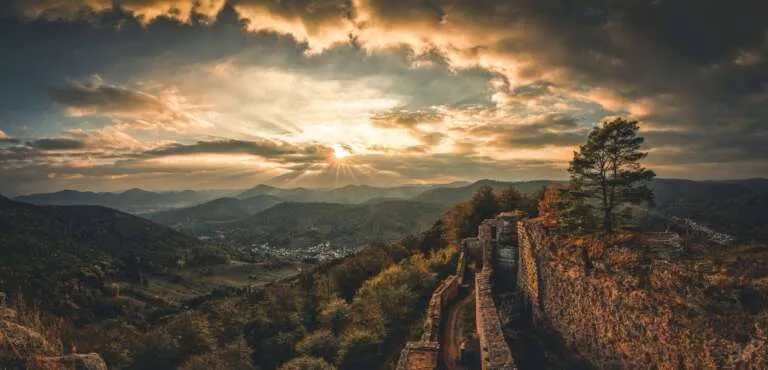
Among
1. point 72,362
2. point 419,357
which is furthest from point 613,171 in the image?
point 72,362

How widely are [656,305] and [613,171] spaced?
11.2 m

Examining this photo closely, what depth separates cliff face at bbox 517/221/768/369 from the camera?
33.1 feet

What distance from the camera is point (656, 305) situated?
1245cm

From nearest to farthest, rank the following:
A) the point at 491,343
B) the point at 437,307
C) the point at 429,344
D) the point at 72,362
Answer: the point at 72,362, the point at 491,343, the point at 429,344, the point at 437,307

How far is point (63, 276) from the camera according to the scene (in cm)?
14175

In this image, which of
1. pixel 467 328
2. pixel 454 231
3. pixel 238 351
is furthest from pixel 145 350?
pixel 454 231

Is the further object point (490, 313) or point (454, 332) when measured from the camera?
point (454, 332)

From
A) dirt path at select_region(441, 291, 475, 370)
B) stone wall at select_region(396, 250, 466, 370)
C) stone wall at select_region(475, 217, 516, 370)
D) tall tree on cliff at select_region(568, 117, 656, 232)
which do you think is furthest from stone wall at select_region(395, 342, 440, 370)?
tall tree on cliff at select_region(568, 117, 656, 232)

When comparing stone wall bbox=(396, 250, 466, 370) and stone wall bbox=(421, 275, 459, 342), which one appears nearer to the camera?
stone wall bbox=(396, 250, 466, 370)

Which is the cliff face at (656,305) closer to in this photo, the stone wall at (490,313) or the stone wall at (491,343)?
the stone wall at (491,343)

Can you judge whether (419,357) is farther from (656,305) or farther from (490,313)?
(656,305)

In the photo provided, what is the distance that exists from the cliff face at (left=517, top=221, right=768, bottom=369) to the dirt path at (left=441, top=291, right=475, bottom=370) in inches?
220

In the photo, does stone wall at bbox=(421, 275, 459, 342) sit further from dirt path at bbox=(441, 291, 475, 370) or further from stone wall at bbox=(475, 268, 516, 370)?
stone wall at bbox=(475, 268, 516, 370)

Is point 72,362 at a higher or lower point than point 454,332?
higher
